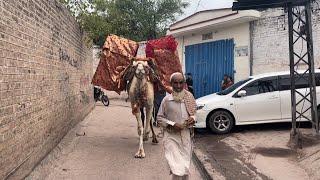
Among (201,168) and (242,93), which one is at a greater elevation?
(242,93)

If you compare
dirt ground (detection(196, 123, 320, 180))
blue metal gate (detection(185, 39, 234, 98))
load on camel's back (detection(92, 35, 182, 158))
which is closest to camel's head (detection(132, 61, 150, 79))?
load on camel's back (detection(92, 35, 182, 158))

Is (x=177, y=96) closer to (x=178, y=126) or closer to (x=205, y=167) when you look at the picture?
(x=178, y=126)

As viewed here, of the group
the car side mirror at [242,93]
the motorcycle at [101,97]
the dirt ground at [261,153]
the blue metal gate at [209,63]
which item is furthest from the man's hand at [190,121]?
the motorcycle at [101,97]

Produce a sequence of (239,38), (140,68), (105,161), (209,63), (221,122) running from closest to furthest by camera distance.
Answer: (105,161) < (140,68) < (221,122) < (239,38) < (209,63)

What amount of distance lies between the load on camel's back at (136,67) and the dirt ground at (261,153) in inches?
68.7

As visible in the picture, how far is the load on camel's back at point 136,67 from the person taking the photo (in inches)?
422

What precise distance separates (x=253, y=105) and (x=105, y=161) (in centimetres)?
531

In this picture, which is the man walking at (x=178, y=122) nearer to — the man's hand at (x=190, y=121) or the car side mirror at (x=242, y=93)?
the man's hand at (x=190, y=121)

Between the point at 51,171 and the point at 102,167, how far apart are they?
970 mm

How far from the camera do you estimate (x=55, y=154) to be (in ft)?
32.4

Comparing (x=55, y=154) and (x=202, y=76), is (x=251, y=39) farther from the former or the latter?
(x=55, y=154)

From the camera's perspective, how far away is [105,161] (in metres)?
9.62

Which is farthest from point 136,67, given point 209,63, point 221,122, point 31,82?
point 209,63

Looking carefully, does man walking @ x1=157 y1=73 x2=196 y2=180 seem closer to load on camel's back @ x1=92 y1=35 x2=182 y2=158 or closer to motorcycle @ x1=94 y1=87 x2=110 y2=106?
load on camel's back @ x1=92 y1=35 x2=182 y2=158
